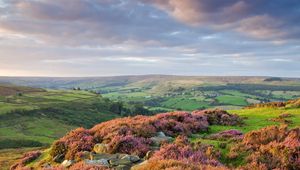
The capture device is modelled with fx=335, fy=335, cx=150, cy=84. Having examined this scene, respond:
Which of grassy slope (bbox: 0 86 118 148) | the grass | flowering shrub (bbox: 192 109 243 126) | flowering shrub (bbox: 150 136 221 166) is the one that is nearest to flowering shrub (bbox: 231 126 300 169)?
flowering shrub (bbox: 150 136 221 166)

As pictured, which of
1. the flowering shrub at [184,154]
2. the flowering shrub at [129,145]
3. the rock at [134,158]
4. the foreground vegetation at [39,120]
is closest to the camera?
the flowering shrub at [184,154]

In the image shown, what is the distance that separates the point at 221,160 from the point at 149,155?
342cm

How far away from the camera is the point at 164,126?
22375 mm

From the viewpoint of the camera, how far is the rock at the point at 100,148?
1843 cm

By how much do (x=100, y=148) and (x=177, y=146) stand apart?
461cm

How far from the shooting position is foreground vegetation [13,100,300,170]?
14461 millimetres

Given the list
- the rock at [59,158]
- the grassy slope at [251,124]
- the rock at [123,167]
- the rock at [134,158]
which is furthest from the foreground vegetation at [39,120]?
the rock at [123,167]

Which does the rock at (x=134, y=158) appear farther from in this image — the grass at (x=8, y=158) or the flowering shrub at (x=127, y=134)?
the grass at (x=8, y=158)

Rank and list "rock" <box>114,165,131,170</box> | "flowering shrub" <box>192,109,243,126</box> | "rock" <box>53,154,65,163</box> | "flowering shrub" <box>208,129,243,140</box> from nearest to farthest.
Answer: "rock" <box>114,165,131,170</box> → "rock" <box>53,154,65,163</box> → "flowering shrub" <box>208,129,243,140</box> → "flowering shrub" <box>192,109,243,126</box>

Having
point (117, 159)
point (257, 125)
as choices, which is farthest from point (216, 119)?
point (117, 159)

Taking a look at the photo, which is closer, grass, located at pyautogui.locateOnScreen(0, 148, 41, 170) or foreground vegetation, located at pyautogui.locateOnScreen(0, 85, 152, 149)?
grass, located at pyautogui.locateOnScreen(0, 148, 41, 170)

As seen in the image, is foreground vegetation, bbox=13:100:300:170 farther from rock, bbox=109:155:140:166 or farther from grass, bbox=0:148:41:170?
grass, bbox=0:148:41:170

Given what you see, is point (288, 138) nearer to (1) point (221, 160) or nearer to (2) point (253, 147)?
(2) point (253, 147)

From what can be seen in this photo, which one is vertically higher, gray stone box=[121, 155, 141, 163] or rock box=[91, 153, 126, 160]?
gray stone box=[121, 155, 141, 163]
